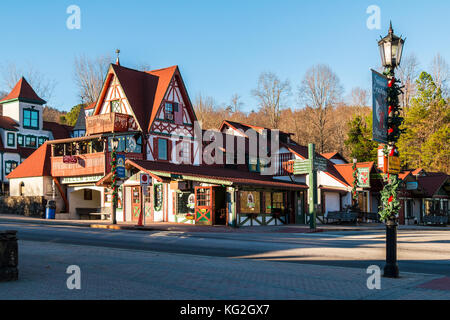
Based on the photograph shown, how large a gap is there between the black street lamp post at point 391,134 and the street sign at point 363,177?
29.3m

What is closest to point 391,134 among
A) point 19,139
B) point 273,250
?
point 273,250

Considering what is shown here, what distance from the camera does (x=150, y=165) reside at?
32.0 m

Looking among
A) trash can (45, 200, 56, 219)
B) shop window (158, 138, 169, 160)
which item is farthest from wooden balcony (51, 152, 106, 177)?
shop window (158, 138, 169, 160)

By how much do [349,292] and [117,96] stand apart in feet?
107

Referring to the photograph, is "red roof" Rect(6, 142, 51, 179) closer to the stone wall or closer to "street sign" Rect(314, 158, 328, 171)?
the stone wall

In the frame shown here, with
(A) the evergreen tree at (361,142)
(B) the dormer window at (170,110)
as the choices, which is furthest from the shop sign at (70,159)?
(A) the evergreen tree at (361,142)

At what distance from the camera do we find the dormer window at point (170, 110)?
38.9m

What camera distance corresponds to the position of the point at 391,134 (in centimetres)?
1084

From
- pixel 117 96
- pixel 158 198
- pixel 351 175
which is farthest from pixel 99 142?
pixel 351 175

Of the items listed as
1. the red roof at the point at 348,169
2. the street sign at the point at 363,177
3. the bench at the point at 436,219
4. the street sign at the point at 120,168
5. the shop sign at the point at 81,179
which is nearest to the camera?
the street sign at the point at 120,168

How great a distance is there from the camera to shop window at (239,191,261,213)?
30844mm

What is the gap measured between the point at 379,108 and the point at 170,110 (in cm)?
2980

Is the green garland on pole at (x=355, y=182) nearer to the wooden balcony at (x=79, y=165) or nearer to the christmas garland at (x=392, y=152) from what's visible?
the wooden balcony at (x=79, y=165)

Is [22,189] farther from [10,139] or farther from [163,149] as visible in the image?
[163,149]
